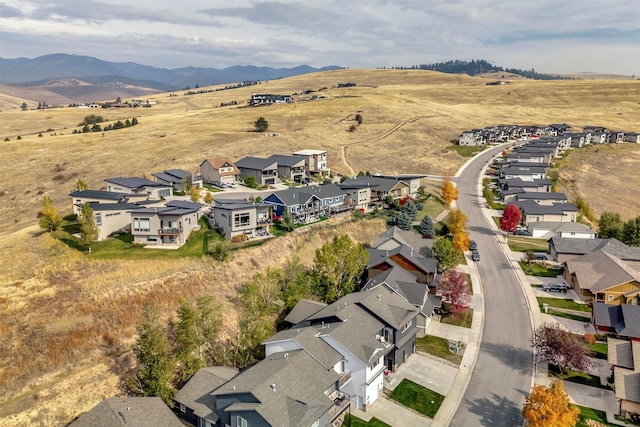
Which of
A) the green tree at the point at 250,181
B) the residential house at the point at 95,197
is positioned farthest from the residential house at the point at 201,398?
the green tree at the point at 250,181

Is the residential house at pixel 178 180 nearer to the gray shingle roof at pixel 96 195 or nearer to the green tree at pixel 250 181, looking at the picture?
the green tree at pixel 250 181

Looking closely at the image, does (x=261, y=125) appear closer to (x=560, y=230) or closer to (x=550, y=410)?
(x=560, y=230)

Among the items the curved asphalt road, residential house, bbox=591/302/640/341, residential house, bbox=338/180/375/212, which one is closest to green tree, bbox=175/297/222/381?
the curved asphalt road

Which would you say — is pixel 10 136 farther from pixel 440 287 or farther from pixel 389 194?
pixel 440 287

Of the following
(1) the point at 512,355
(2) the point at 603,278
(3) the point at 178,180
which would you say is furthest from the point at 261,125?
(1) the point at 512,355

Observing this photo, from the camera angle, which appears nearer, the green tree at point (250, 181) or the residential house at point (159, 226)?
the residential house at point (159, 226)
